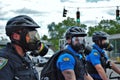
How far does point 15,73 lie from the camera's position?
3453 mm

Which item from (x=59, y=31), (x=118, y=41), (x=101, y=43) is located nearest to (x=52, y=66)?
(x=101, y=43)

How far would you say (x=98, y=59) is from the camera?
252 inches

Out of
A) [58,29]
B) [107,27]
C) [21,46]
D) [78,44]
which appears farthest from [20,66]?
[58,29]

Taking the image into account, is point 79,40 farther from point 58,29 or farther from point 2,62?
point 58,29

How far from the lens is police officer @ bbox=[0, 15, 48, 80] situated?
3459 millimetres

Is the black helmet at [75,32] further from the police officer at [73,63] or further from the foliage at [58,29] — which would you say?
the foliage at [58,29]

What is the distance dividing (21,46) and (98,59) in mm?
2972

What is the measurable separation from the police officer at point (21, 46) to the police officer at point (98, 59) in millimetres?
2723

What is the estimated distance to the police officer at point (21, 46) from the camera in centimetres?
346

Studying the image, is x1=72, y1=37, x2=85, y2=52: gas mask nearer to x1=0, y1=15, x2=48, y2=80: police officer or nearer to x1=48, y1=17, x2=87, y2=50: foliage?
x1=0, y1=15, x2=48, y2=80: police officer

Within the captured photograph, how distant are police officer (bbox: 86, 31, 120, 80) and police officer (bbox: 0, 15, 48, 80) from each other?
2723 mm

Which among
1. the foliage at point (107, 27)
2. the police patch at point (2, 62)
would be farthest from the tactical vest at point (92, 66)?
the foliage at point (107, 27)

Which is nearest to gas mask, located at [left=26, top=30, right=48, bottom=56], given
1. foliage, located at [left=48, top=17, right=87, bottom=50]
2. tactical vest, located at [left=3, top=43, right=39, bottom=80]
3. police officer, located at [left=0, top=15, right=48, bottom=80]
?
police officer, located at [left=0, top=15, right=48, bottom=80]

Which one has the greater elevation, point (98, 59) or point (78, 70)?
point (78, 70)
